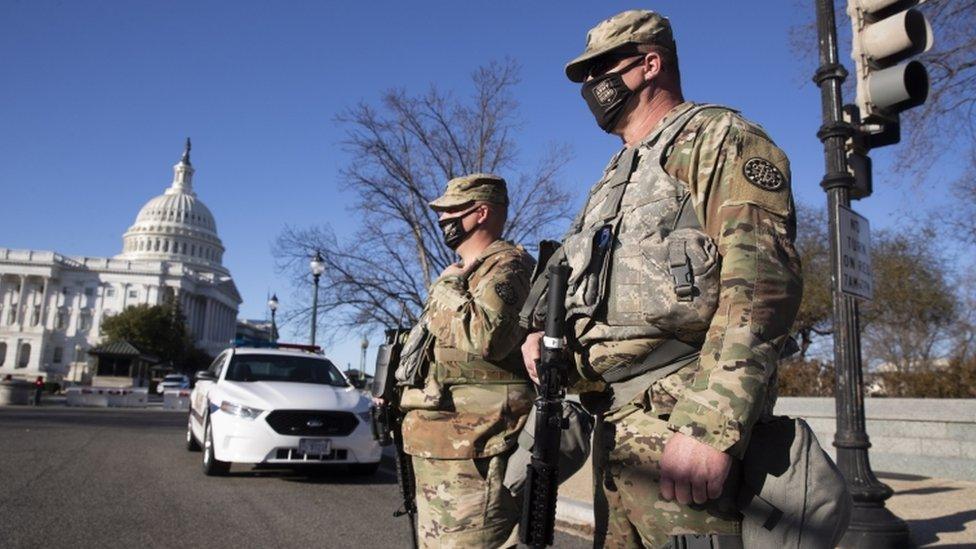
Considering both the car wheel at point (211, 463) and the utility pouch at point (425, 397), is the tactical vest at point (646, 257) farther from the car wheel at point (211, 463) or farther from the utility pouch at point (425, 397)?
the car wheel at point (211, 463)

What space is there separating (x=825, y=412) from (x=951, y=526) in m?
4.46

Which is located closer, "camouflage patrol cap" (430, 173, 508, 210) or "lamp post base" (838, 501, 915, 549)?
"camouflage patrol cap" (430, 173, 508, 210)

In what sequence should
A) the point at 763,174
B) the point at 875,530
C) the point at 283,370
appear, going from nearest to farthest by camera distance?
1. the point at 763,174
2. the point at 875,530
3. the point at 283,370

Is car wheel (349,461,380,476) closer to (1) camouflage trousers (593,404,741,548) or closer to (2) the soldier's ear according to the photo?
(1) camouflage trousers (593,404,741,548)

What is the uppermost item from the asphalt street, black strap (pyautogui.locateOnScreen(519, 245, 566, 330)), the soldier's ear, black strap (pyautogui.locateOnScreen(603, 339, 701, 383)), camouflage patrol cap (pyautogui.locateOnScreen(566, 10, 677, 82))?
camouflage patrol cap (pyautogui.locateOnScreen(566, 10, 677, 82))

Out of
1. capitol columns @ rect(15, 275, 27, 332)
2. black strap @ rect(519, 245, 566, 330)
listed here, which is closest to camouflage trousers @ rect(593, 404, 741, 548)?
black strap @ rect(519, 245, 566, 330)

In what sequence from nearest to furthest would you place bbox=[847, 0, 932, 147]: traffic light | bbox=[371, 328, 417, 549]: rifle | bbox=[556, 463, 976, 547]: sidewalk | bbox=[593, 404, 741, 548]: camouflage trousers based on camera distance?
bbox=[593, 404, 741, 548]: camouflage trousers < bbox=[371, 328, 417, 549]: rifle < bbox=[847, 0, 932, 147]: traffic light < bbox=[556, 463, 976, 547]: sidewalk

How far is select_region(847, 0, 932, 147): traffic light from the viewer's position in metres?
4.87

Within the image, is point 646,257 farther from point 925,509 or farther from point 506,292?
point 925,509

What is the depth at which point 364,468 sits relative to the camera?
9969 mm

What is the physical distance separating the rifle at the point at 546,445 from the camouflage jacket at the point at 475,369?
2.91 feet

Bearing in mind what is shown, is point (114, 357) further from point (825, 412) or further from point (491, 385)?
point (491, 385)

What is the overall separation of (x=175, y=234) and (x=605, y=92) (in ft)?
461

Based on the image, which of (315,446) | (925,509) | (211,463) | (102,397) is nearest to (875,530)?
(925,509)
